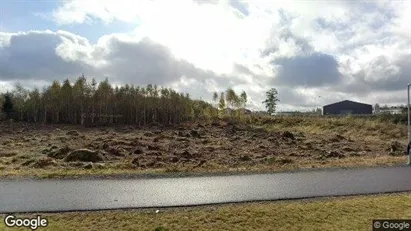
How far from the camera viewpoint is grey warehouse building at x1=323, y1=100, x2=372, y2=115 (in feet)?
326

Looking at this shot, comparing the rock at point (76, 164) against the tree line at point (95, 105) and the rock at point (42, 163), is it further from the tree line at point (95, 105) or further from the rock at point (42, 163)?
the tree line at point (95, 105)

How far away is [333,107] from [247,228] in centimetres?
10146

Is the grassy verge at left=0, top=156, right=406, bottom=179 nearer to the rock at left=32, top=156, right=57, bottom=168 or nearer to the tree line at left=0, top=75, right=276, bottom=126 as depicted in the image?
the rock at left=32, top=156, right=57, bottom=168

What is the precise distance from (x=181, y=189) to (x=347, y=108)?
97.8 metres

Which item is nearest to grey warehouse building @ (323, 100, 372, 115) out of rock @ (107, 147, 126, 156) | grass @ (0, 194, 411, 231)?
rock @ (107, 147, 126, 156)

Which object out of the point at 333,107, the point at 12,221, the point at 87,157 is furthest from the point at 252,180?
the point at 333,107

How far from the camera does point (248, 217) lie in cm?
802

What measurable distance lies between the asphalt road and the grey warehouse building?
90841 mm

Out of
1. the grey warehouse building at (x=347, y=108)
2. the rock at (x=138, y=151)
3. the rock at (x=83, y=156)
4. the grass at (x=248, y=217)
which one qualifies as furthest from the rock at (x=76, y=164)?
the grey warehouse building at (x=347, y=108)

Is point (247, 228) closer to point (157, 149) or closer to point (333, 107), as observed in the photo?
point (157, 149)

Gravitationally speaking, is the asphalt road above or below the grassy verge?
below

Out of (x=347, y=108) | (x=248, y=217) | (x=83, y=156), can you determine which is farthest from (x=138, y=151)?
(x=347, y=108)

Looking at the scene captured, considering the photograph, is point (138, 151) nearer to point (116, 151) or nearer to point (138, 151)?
point (138, 151)

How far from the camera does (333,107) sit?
103562mm
